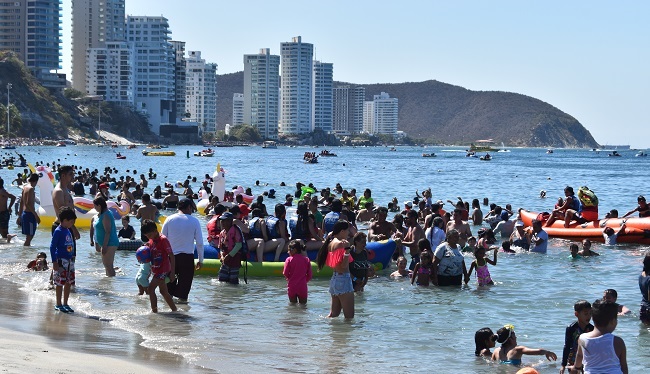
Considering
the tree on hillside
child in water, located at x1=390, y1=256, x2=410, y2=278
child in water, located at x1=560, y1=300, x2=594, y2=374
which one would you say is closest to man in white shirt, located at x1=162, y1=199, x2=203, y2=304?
child in water, located at x1=390, y1=256, x2=410, y2=278

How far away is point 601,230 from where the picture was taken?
22375 mm

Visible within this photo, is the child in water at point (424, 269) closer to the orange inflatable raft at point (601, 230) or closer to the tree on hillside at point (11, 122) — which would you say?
the orange inflatable raft at point (601, 230)

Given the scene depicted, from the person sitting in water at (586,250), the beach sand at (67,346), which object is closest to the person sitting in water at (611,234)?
the person sitting in water at (586,250)

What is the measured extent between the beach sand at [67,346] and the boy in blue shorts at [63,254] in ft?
1.01

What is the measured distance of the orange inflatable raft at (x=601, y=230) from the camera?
2175cm

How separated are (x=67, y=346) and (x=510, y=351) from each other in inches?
185

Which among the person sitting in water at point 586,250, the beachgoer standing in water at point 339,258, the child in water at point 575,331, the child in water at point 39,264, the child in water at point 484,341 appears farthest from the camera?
the person sitting in water at point 586,250

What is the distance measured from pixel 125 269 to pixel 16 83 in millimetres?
163569

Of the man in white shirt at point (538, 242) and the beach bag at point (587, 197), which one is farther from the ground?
the beach bag at point (587, 197)

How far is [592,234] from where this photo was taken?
887 inches

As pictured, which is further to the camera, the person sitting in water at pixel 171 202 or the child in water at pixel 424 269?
the person sitting in water at pixel 171 202

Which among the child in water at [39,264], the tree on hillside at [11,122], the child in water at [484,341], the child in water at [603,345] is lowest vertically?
the child in water at [484,341]

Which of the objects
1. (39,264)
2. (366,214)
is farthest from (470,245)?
(39,264)

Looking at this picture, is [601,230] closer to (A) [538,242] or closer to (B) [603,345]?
(A) [538,242]
